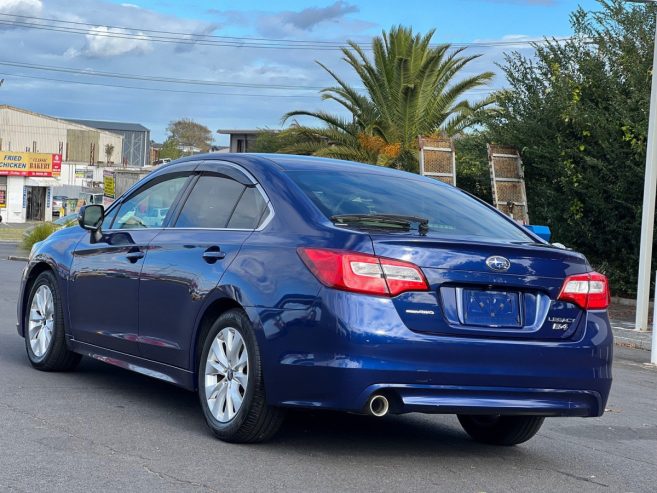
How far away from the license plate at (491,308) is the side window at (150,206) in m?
2.40

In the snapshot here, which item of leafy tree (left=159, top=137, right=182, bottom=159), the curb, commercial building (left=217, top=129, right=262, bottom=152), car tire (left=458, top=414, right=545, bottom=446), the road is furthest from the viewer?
leafy tree (left=159, top=137, right=182, bottom=159)

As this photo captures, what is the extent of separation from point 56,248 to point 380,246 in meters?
3.62

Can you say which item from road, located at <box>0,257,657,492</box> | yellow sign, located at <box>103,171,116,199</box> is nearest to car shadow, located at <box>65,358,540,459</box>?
road, located at <box>0,257,657,492</box>

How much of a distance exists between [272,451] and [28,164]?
286ft

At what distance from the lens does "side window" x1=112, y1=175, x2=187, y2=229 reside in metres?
7.41

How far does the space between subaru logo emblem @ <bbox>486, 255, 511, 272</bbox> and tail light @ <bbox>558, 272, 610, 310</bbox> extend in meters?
0.38

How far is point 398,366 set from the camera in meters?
5.55

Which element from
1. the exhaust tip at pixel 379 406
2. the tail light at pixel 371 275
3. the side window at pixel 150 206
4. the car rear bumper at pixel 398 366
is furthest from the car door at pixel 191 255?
the exhaust tip at pixel 379 406

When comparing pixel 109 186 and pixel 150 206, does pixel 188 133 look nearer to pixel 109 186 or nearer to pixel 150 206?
pixel 109 186

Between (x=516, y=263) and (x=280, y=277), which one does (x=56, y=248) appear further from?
(x=516, y=263)

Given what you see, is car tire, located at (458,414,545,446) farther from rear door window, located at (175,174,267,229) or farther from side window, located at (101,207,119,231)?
side window, located at (101,207,119,231)

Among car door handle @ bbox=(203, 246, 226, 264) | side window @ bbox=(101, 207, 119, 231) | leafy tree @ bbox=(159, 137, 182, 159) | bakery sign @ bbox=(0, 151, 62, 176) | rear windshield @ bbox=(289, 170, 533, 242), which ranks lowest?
car door handle @ bbox=(203, 246, 226, 264)

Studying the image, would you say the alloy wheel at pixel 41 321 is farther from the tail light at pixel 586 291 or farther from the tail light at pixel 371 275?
the tail light at pixel 586 291

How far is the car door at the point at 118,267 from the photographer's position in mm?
7273
